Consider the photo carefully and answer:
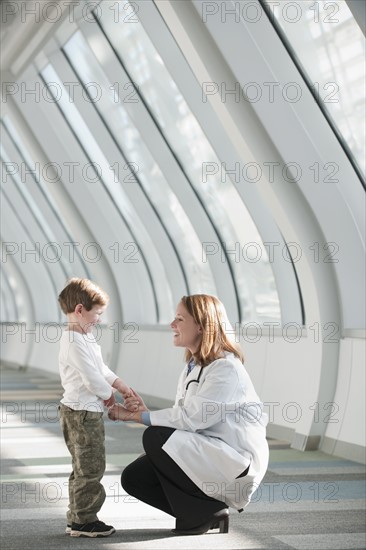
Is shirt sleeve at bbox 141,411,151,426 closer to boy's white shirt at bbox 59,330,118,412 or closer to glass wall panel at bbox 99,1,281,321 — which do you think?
boy's white shirt at bbox 59,330,118,412

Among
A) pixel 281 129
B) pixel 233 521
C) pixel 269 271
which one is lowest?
pixel 233 521

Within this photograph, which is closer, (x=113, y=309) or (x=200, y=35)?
(x=200, y=35)

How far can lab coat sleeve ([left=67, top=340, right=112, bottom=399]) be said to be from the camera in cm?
602

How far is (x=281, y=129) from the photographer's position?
9.66 m

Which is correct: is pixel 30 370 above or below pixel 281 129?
below

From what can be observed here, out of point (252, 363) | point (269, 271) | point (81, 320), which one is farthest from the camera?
point (269, 271)

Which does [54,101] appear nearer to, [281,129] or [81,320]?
[281,129]

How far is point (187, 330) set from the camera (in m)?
5.90

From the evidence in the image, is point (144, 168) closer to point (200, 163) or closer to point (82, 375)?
point (200, 163)

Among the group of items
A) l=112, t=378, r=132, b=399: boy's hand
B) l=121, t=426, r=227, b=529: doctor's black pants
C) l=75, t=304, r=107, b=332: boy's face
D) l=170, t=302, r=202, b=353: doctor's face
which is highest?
l=75, t=304, r=107, b=332: boy's face

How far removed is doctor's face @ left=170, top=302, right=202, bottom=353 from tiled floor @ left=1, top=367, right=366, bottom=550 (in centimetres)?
116

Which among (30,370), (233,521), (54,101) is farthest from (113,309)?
(233,521)

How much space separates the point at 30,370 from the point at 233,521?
1755 cm

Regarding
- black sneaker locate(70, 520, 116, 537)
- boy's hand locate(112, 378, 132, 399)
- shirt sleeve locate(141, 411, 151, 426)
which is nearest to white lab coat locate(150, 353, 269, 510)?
shirt sleeve locate(141, 411, 151, 426)
